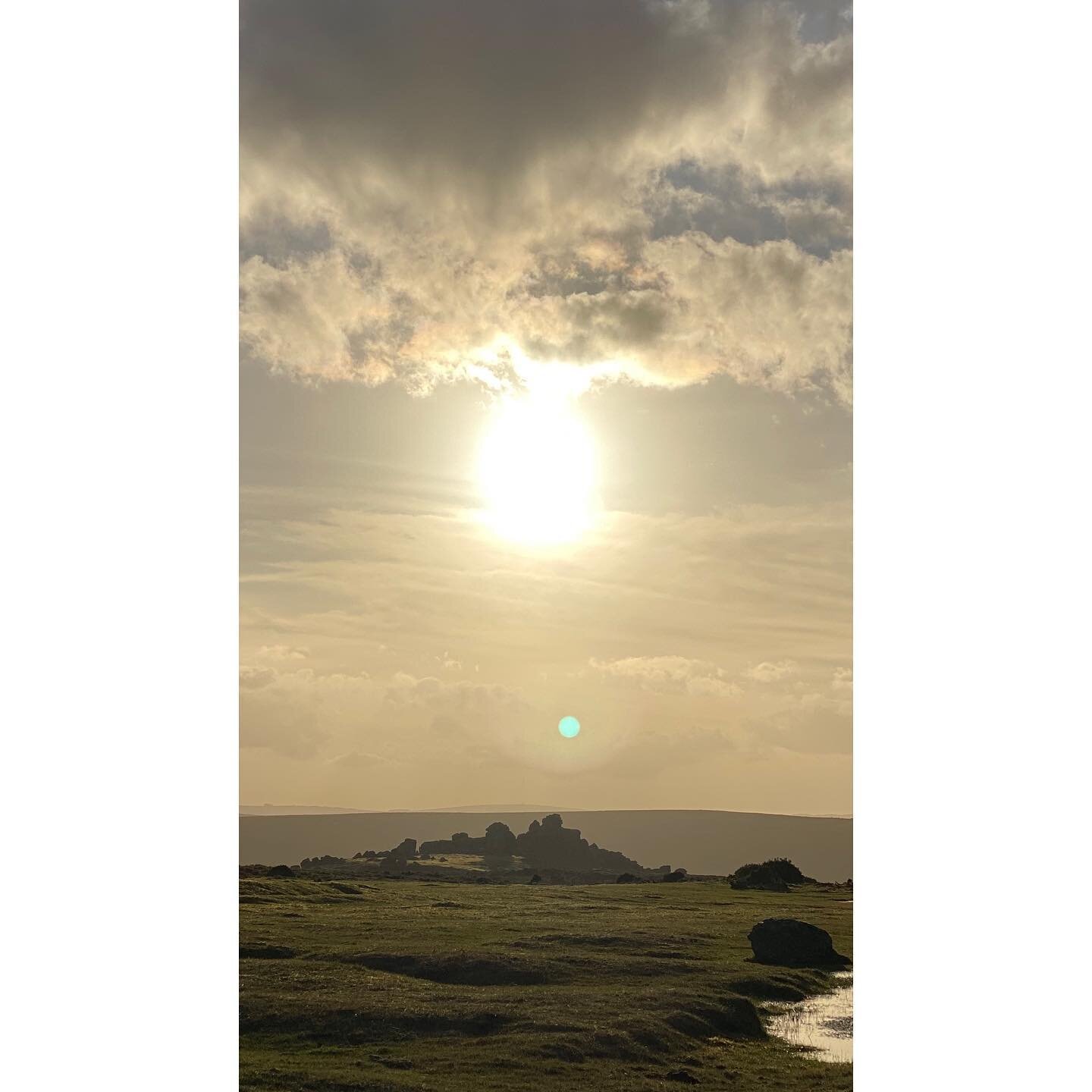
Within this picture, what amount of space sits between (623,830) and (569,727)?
196ft

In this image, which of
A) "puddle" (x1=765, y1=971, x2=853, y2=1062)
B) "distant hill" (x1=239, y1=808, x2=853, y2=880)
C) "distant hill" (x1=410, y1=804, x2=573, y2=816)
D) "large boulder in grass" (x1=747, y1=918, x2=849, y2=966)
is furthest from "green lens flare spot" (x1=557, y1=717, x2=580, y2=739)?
"puddle" (x1=765, y1=971, x2=853, y2=1062)

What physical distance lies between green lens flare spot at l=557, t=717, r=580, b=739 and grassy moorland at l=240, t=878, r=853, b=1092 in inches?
920

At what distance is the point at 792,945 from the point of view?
70.8 metres

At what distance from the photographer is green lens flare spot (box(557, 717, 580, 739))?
115250 mm

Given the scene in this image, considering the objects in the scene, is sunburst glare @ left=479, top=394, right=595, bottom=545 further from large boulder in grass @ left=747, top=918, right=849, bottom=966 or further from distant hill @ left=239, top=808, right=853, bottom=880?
distant hill @ left=239, top=808, right=853, bottom=880

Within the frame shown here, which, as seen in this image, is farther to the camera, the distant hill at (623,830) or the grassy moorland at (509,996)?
the distant hill at (623,830)

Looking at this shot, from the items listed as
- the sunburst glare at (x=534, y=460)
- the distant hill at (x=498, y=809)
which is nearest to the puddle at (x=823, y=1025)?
the sunburst glare at (x=534, y=460)

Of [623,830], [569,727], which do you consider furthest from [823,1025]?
[623,830]

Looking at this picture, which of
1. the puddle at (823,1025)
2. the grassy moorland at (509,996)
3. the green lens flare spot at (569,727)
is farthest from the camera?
the green lens flare spot at (569,727)

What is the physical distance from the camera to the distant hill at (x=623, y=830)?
145625mm

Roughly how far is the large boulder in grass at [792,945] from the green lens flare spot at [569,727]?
44834 mm

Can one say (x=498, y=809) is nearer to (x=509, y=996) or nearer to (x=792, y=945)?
(x=792, y=945)

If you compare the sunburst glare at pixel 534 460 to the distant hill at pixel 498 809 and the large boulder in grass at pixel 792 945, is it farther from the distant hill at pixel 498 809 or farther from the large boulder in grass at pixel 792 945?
the distant hill at pixel 498 809

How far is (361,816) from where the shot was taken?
168750mm
